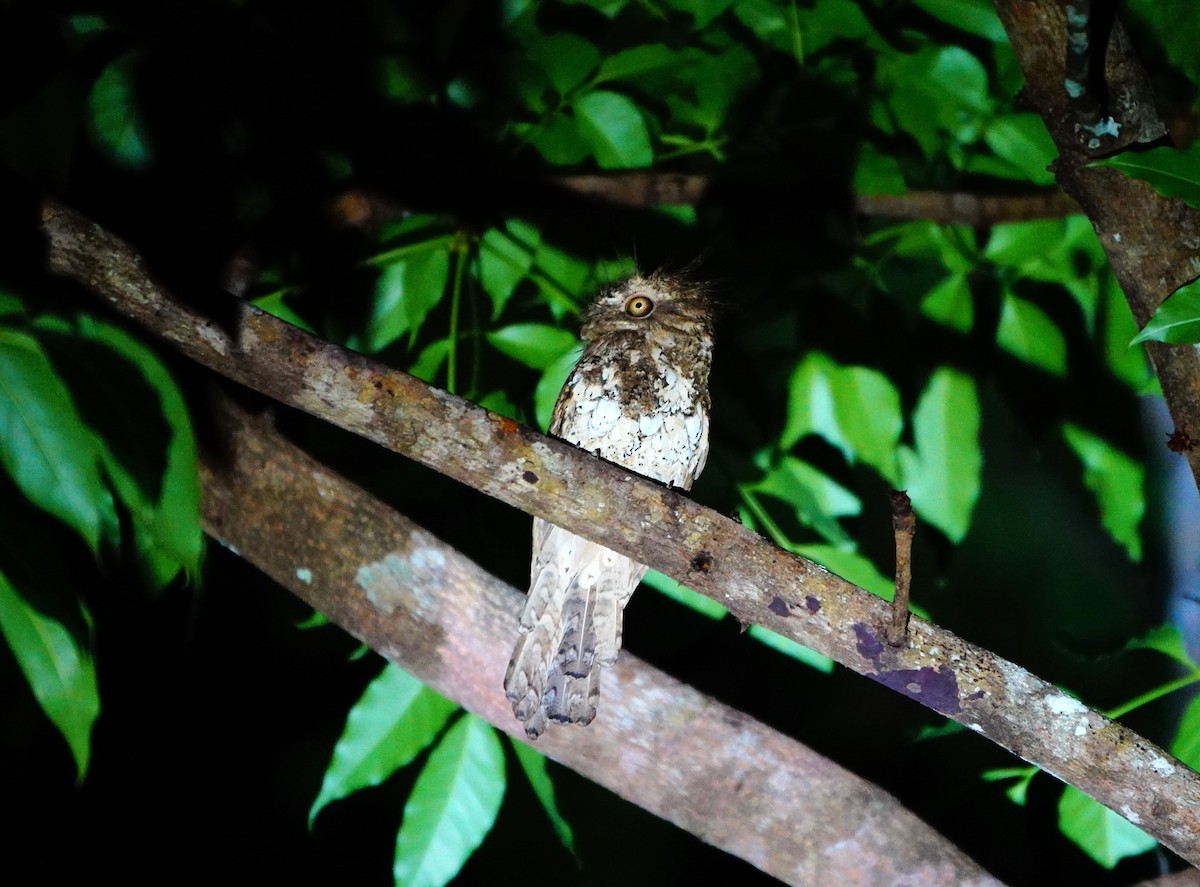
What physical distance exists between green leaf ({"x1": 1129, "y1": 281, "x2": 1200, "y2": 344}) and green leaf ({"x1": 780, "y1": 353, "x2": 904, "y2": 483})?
788mm

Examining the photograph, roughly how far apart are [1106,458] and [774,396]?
2.38 feet

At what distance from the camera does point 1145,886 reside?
5.01 feet

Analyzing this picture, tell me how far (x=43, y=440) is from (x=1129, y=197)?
4.70ft

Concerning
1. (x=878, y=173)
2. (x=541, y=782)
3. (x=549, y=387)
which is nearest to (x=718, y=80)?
(x=878, y=173)

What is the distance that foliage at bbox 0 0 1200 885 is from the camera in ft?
5.33

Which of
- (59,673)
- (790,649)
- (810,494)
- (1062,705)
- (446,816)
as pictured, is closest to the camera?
(59,673)

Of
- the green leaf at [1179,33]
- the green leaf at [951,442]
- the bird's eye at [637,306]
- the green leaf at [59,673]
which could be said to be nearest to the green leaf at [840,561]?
the green leaf at [951,442]

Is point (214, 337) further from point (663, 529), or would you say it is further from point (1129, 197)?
point (1129, 197)

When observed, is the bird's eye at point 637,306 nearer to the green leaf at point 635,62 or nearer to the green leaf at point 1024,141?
the green leaf at point 635,62

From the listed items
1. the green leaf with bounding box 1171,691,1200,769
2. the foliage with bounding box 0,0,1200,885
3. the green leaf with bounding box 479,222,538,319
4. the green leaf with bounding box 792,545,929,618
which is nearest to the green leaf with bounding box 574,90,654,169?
the foliage with bounding box 0,0,1200,885

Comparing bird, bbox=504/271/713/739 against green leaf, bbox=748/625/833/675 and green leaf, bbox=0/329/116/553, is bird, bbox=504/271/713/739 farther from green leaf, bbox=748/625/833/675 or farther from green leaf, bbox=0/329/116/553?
green leaf, bbox=0/329/116/553

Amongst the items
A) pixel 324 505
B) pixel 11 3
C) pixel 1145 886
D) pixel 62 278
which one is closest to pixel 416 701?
pixel 324 505

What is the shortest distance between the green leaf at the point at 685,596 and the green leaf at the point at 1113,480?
0.80 m

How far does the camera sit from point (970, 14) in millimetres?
1765
